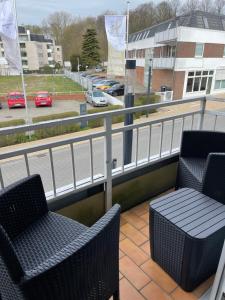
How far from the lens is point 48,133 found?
5.84 m

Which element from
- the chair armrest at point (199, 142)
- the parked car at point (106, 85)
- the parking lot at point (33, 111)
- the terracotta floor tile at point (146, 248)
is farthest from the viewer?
the parked car at point (106, 85)

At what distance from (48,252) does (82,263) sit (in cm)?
32

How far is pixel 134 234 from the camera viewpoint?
6.51ft

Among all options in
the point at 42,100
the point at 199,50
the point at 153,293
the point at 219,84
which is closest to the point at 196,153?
the point at 153,293

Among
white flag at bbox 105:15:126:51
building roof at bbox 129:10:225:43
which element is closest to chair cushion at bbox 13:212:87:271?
white flag at bbox 105:15:126:51

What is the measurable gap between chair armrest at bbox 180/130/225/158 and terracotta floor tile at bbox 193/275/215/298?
1.12m

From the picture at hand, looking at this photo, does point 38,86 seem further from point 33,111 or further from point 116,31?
point 116,31

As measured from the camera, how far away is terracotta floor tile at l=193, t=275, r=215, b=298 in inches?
57.3

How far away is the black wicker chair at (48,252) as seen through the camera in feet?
2.65

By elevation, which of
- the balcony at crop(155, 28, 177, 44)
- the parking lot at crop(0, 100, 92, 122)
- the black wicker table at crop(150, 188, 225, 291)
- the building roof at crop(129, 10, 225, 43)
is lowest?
the parking lot at crop(0, 100, 92, 122)

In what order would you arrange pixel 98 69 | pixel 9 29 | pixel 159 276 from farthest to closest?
pixel 98 69 < pixel 9 29 < pixel 159 276

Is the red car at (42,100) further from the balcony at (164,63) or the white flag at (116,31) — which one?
the balcony at (164,63)

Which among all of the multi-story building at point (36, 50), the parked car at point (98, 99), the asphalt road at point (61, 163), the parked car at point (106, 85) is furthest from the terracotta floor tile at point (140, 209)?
the multi-story building at point (36, 50)

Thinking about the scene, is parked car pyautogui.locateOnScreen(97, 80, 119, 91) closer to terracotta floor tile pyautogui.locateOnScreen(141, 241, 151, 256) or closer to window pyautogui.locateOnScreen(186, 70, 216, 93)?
window pyautogui.locateOnScreen(186, 70, 216, 93)
